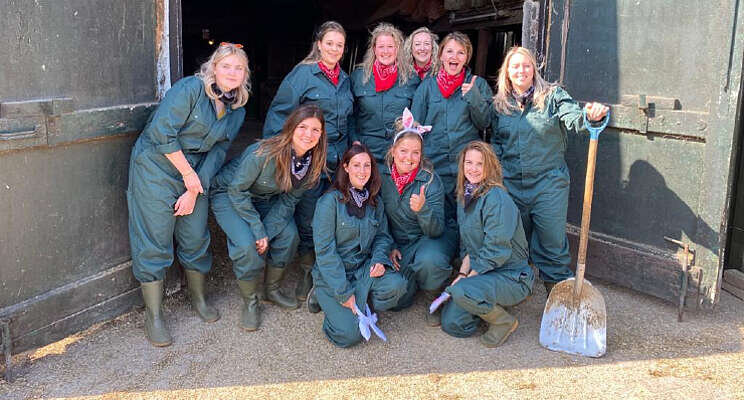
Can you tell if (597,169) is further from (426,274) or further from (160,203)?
(160,203)

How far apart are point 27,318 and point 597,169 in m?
3.37

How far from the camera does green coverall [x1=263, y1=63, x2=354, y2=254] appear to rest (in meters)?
4.24

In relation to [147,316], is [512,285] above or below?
above

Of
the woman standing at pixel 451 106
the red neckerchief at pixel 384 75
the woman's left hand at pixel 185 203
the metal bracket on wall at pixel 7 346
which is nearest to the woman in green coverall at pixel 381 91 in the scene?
the red neckerchief at pixel 384 75

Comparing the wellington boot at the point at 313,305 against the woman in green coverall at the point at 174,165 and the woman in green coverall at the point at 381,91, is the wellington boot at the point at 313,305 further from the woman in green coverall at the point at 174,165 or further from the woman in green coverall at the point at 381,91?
the woman in green coverall at the point at 381,91

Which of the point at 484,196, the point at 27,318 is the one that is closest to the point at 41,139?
the point at 27,318

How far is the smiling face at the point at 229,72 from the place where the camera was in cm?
359

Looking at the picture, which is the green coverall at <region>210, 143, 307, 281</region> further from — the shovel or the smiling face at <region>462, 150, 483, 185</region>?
the shovel

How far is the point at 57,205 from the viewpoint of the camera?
341cm

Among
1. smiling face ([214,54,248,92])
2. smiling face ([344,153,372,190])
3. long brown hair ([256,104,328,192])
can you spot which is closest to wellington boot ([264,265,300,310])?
long brown hair ([256,104,328,192])

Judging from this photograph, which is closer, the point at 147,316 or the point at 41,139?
the point at 41,139

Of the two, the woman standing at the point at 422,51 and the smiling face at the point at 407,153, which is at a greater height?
the woman standing at the point at 422,51

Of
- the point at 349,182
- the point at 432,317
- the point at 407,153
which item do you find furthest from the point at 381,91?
the point at 432,317

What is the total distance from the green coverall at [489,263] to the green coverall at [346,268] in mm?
358
